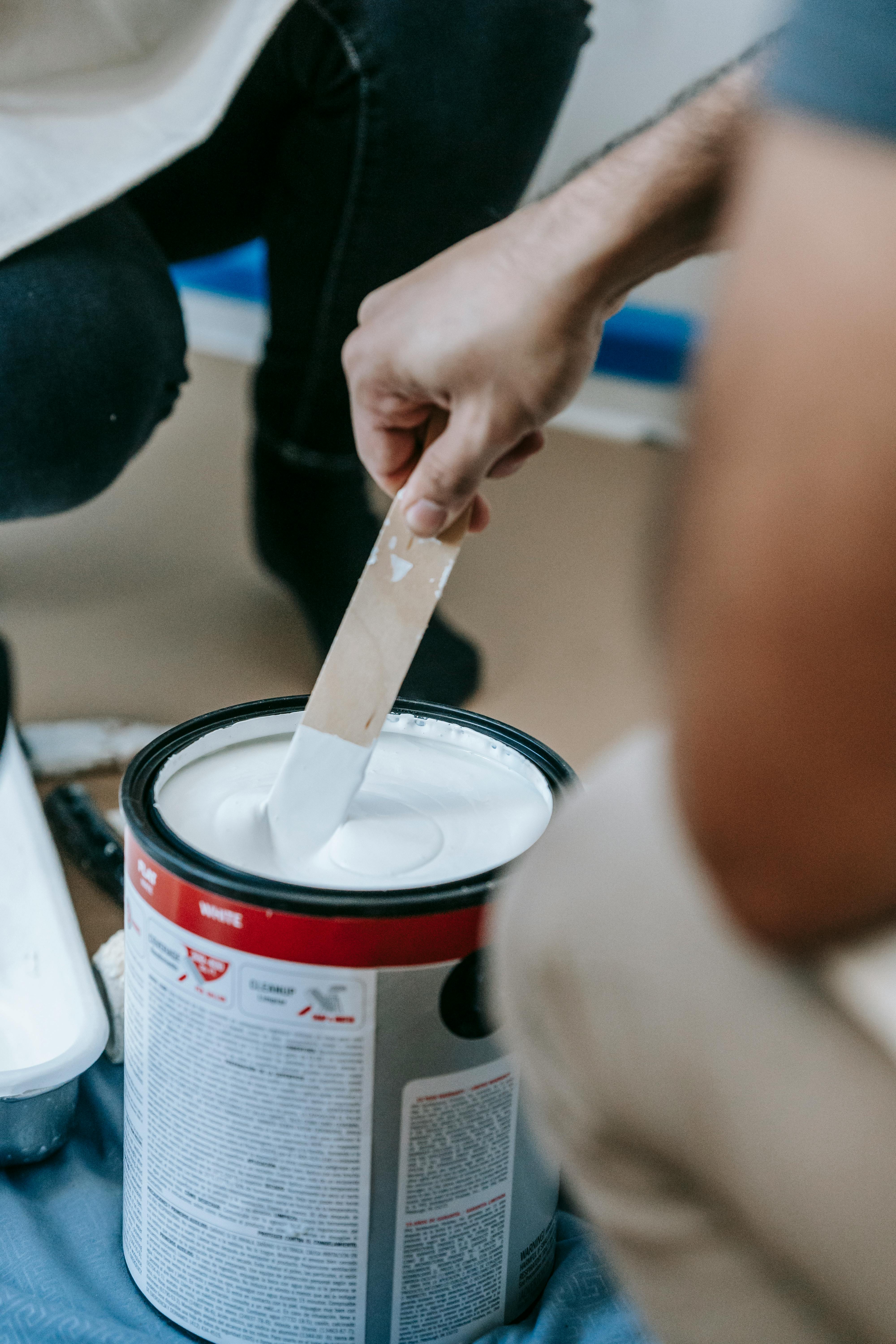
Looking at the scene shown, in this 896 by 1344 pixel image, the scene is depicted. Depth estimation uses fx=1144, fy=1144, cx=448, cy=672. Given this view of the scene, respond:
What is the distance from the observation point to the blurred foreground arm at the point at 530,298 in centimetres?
48

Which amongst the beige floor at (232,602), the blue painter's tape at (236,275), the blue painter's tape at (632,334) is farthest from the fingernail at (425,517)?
the blue painter's tape at (236,275)

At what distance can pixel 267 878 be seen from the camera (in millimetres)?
455

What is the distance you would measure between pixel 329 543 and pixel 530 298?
656 mm

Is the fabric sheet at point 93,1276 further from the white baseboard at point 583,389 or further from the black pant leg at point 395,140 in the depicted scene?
the white baseboard at point 583,389

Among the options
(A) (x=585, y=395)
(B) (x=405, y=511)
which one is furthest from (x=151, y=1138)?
(A) (x=585, y=395)

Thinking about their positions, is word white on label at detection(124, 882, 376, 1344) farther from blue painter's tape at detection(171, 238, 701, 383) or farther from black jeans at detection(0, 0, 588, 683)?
blue painter's tape at detection(171, 238, 701, 383)

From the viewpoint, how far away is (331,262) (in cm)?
99

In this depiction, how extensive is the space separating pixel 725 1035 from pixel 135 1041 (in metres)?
0.33

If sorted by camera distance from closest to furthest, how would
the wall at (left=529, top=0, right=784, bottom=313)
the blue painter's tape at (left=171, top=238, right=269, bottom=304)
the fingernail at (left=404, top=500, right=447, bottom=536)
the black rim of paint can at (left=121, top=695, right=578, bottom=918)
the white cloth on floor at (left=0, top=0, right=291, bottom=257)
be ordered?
the black rim of paint can at (left=121, top=695, right=578, bottom=918) → the fingernail at (left=404, top=500, right=447, bottom=536) → the white cloth on floor at (left=0, top=0, right=291, bottom=257) → the wall at (left=529, top=0, right=784, bottom=313) → the blue painter's tape at (left=171, top=238, right=269, bottom=304)

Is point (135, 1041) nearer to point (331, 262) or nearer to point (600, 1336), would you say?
point (600, 1336)

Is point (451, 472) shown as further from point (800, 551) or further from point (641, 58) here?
point (641, 58)

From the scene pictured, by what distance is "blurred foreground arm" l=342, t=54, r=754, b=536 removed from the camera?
478mm

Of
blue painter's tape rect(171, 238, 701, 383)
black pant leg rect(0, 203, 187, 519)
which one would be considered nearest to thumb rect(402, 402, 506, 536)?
black pant leg rect(0, 203, 187, 519)

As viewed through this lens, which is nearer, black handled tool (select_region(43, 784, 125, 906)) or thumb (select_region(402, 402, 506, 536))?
thumb (select_region(402, 402, 506, 536))
